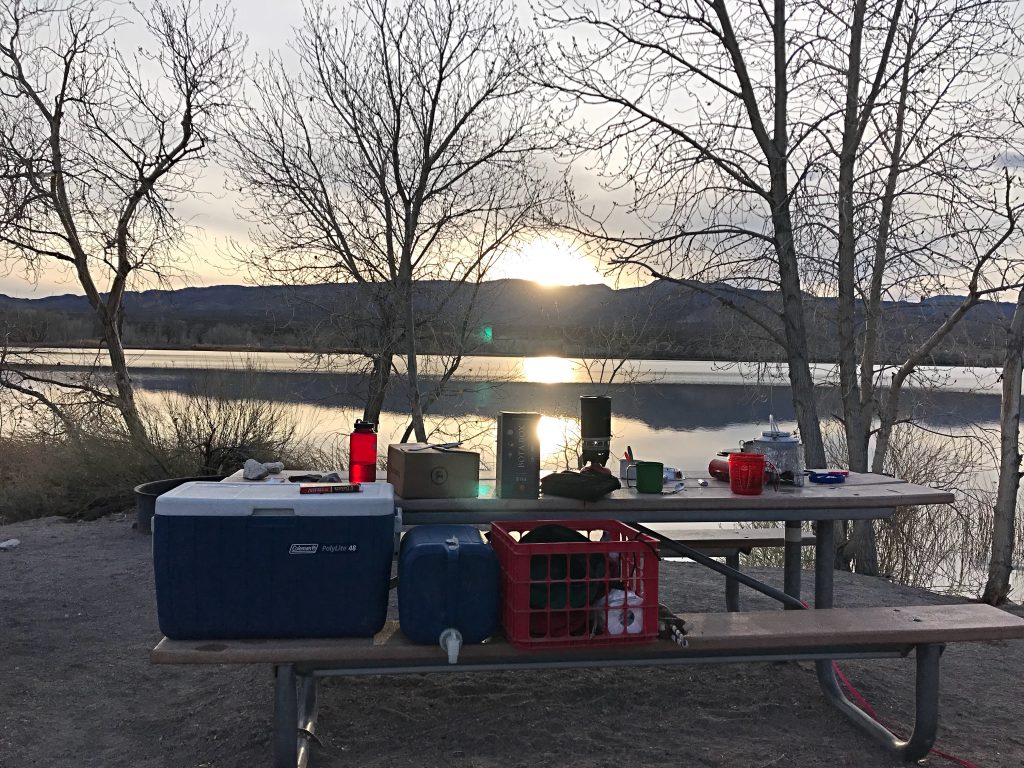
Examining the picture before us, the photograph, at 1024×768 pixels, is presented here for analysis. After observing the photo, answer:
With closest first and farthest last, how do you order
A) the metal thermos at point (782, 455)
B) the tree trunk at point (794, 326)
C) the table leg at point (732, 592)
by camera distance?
the metal thermos at point (782, 455) < the table leg at point (732, 592) < the tree trunk at point (794, 326)

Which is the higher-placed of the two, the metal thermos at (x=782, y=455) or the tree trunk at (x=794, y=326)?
the tree trunk at (x=794, y=326)

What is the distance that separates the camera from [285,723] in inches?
103

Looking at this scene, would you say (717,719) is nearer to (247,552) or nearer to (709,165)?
(247,552)

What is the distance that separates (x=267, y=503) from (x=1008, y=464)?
5.41m

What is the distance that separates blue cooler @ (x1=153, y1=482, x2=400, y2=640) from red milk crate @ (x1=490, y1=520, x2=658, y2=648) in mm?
429

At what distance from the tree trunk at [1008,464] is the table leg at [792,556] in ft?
9.17

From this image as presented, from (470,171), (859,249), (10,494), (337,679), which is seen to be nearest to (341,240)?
(470,171)

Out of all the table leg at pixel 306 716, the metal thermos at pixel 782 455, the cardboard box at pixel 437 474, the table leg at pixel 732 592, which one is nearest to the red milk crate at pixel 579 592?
the cardboard box at pixel 437 474

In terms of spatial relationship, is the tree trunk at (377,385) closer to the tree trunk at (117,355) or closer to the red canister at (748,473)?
the tree trunk at (117,355)

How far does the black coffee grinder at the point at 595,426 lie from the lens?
10.8 feet

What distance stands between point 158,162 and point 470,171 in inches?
166

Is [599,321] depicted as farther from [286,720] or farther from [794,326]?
[286,720]

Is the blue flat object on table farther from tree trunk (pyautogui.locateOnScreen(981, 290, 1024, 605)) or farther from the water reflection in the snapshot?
the water reflection

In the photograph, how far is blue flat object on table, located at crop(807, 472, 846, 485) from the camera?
365cm
